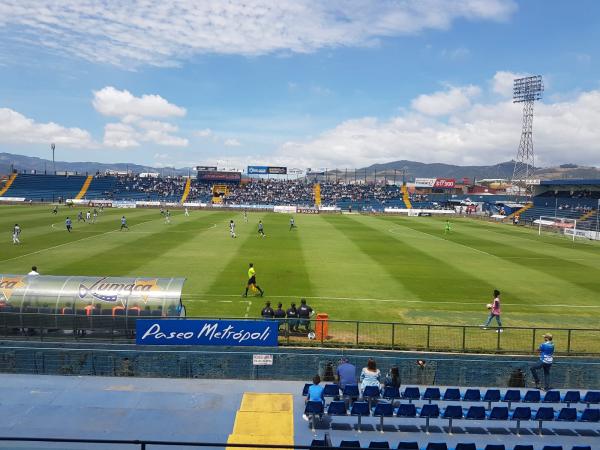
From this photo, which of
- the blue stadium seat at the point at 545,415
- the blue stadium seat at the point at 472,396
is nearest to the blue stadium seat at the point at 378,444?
the blue stadium seat at the point at 472,396

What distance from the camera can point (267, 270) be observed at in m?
30.9

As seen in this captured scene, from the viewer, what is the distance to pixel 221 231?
52719 millimetres

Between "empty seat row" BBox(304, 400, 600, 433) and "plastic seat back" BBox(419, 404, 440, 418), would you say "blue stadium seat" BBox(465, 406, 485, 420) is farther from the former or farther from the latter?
"plastic seat back" BBox(419, 404, 440, 418)

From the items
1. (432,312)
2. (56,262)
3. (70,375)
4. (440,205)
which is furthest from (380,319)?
(440,205)

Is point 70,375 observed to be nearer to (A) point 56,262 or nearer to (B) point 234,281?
(B) point 234,281

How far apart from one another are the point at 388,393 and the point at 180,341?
7113 millimetres

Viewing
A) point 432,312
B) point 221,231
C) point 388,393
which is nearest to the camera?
point 388,393

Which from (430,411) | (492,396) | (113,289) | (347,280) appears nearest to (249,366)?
(113,289)

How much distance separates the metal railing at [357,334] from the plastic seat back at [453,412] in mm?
3951

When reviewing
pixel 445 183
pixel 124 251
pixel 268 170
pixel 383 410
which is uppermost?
pixel 268 170

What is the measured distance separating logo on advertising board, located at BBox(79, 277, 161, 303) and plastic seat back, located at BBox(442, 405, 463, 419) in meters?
10.1

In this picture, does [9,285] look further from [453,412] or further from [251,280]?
[453,412]

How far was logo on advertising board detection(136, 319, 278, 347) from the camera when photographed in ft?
51.9

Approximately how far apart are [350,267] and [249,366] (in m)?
18.5
